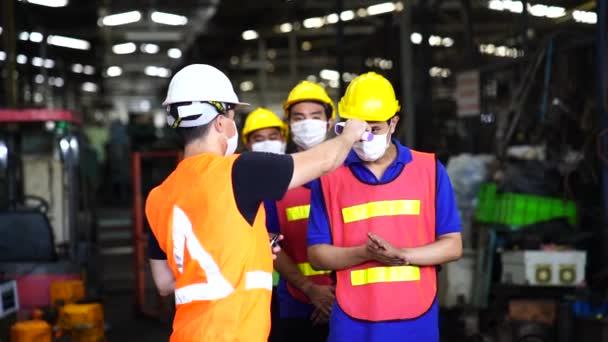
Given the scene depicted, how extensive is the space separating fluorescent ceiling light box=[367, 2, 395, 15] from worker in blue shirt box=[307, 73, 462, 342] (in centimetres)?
1028

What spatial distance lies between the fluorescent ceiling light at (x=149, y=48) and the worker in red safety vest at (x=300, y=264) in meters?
18.1

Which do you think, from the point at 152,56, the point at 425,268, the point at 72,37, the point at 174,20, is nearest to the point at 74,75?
the point at 152,56

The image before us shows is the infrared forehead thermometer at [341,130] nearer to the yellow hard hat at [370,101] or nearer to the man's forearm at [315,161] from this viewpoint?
the yellow hard hat at [370,101]

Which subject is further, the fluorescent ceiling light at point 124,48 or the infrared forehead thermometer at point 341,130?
the fluorescent ceiling light at point 124,48

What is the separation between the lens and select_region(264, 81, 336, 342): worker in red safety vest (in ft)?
12.4

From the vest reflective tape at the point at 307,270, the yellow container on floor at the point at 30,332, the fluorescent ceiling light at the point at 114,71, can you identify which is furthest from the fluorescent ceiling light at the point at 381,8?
the fluorescent ceiling light at the point at 114,71

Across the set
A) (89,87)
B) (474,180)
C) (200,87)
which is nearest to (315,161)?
(200,87)

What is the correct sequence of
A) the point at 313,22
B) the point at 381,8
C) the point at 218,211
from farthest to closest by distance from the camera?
the point at 313,22, the point at 381,8, the point at 218,211

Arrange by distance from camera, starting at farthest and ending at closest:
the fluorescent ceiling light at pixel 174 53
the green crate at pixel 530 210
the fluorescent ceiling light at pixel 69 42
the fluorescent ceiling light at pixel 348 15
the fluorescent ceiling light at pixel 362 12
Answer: the fluorescent ceiling light at pixel 174 53 → the fluorescent ceiling light at pixel 69 42 → the fluorescent ceiling light at pixel 348 15 → the fluorescent ceiling light at pixel 362 12 → the green crate at pixel 530 210

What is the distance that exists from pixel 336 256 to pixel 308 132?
1132mm

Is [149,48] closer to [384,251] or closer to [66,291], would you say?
[66,291]

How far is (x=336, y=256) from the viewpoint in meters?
3.13

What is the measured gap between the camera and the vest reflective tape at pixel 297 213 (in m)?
3.97

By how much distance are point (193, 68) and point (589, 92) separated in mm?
4703
